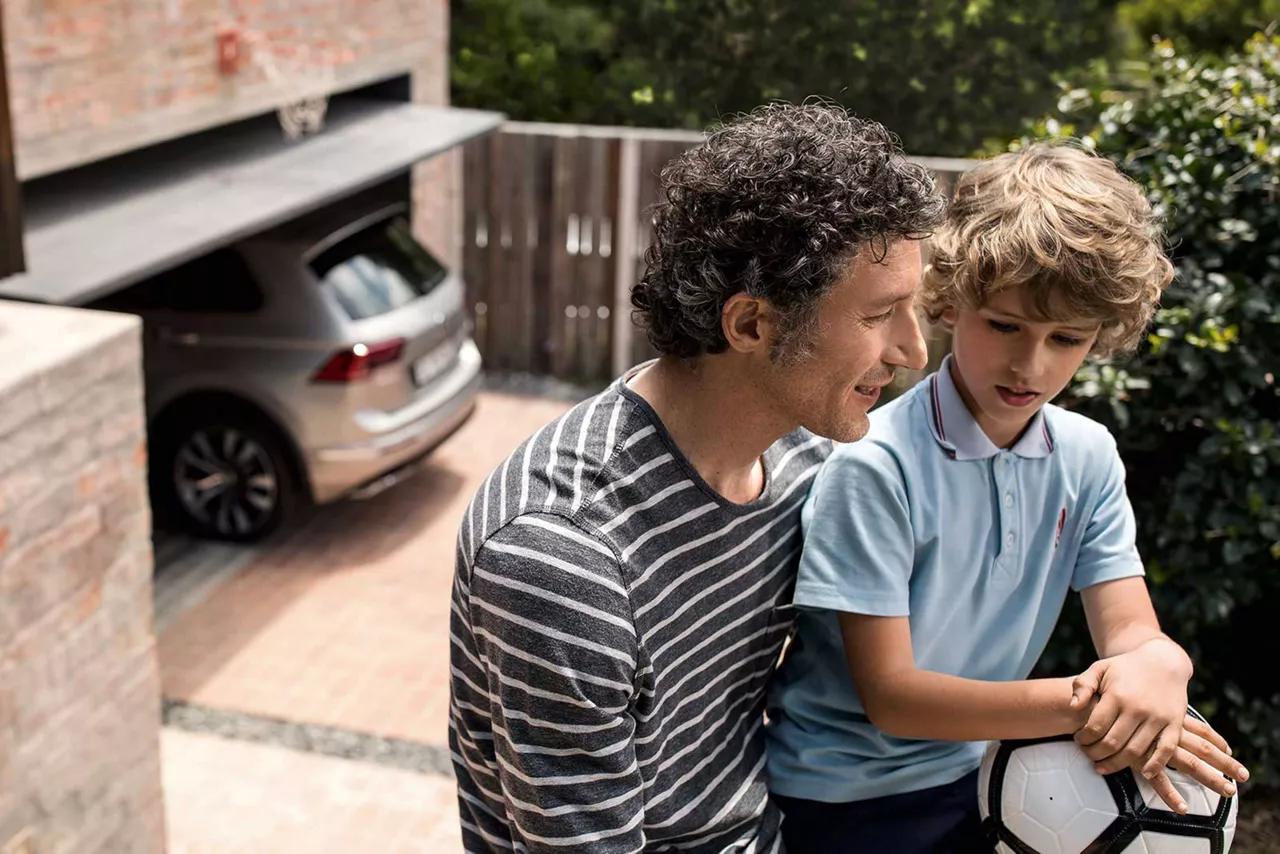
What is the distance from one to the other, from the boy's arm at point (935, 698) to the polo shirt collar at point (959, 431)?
0.91ft

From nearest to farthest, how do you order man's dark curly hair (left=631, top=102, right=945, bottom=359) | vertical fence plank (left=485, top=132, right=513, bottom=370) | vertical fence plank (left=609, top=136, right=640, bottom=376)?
man's dark curly hair (left=631, top=102, right=945, bottom=359) → vertical fence plank (left=609, top=136, right=640, bottom=376) → vertical fence plank (left=485, top=132, right=513, bottom=370)

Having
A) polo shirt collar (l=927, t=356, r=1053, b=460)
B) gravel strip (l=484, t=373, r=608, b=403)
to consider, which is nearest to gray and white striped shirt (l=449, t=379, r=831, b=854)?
polo shirt collar (l=927, t=356, r=1053, b=460)

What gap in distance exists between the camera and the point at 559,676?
1703mm

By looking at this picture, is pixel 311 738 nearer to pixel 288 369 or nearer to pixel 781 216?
pixel 288 369

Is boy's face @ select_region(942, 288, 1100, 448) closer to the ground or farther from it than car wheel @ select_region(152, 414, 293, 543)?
farther from it

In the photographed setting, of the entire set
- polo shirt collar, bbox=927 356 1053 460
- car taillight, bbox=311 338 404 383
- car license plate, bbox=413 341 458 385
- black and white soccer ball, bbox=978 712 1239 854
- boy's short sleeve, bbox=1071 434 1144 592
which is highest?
polo shirt collar, bbox=927 356 1053 460

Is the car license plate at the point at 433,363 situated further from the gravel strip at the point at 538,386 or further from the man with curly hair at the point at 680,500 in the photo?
the man with curly hair at the point at 680,500

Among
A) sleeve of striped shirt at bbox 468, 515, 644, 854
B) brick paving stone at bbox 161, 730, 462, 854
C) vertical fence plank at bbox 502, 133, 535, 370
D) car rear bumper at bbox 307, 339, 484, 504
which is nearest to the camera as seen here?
sleeve of striped shirt at bbox 468, 515, 644, 854

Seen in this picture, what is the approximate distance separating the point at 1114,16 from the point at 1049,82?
8.01ft

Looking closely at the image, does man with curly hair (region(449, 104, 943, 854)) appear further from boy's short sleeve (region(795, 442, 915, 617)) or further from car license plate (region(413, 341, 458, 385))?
car license plate (region(413, 341, 458, 385))

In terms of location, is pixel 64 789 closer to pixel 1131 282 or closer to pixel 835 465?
pixel 835 465

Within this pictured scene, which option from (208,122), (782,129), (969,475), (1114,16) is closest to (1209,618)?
(969,475)

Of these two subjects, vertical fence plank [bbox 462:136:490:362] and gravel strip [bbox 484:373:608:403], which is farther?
vertical fence plank [bbox 462:136:490:362]

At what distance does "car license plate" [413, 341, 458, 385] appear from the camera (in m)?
6.96
